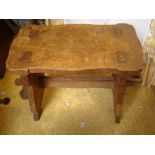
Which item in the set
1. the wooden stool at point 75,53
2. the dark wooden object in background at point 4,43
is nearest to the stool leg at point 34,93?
the wooden stool at point 75,53

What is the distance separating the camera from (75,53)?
100 centimetres

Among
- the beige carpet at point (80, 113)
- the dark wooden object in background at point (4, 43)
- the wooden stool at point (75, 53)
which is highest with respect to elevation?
the wooden stool at point (75, 53)

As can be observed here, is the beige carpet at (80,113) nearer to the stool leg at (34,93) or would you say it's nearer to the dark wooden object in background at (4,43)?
the stool leg at (34,93)

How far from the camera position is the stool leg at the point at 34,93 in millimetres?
1082

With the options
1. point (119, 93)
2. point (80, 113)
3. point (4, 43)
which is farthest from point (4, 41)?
point (119, 93)

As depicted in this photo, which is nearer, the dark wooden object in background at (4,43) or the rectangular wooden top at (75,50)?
the rectangular wooden top at (75,50)

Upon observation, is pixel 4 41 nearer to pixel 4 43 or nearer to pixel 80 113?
pixel 4 43

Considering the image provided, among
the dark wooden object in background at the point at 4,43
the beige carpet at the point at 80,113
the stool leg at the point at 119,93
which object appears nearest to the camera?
the stool leg at the point at 119,93

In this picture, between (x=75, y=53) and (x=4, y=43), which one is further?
(x=4, y=43)

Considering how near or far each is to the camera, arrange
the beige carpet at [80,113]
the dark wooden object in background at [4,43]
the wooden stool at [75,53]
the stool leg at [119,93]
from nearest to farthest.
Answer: the wooden stool at [75,53]
the stool leg at [119,93]
the beige carpet at [80,113]
the dark wooden object in background at [4,43]

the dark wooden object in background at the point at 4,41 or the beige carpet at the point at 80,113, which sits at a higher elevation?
the dark wooden object in background at the point at 4,41

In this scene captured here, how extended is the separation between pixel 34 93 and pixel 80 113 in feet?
1.15

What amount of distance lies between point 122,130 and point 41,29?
A: 2.54 feet
